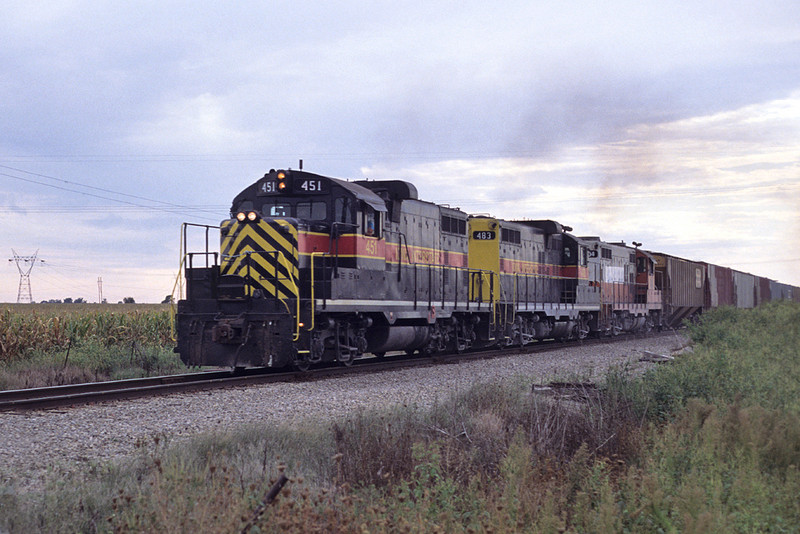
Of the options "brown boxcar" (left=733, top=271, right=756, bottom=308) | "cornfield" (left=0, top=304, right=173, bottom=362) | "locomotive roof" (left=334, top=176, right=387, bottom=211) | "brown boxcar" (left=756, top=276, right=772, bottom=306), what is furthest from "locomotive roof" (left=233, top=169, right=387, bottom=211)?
"brown boxcar" (left=756, top=276, right=772, bottom=306)

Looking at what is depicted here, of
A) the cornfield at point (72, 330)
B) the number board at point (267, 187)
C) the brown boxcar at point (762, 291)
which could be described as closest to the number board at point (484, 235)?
the number board at point (267, 187)

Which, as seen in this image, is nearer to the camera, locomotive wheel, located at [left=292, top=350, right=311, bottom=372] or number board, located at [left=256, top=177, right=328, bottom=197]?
locomotive wheel, located at [left=292, top=350, right=311, bottom=372]

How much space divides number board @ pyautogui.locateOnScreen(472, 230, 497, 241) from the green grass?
11.4 metres

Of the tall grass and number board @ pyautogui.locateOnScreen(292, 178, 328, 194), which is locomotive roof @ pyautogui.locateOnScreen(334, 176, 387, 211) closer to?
number board @ pyautogui.locateOnScreen(292, 178, 328, 194)

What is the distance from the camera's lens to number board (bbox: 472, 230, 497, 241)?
68.3 ft

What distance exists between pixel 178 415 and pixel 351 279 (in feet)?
18.1

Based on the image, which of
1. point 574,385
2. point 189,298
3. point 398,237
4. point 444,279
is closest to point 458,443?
point 574,385

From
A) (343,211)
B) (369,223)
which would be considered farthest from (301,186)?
(369,223)

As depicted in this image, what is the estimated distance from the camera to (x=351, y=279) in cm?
1431

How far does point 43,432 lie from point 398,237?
9359mm

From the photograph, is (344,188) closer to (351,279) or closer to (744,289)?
(351,279)

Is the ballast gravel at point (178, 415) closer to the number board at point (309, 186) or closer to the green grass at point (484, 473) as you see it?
the green grass at point (484, 473)

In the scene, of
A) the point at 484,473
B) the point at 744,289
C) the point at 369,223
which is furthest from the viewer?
the point at 744,289

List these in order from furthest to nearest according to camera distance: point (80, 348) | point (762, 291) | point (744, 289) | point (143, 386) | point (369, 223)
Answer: point (762, 291)
point (744, 289)
point (80, 348)
point (369, 223)
point (143, 386)
